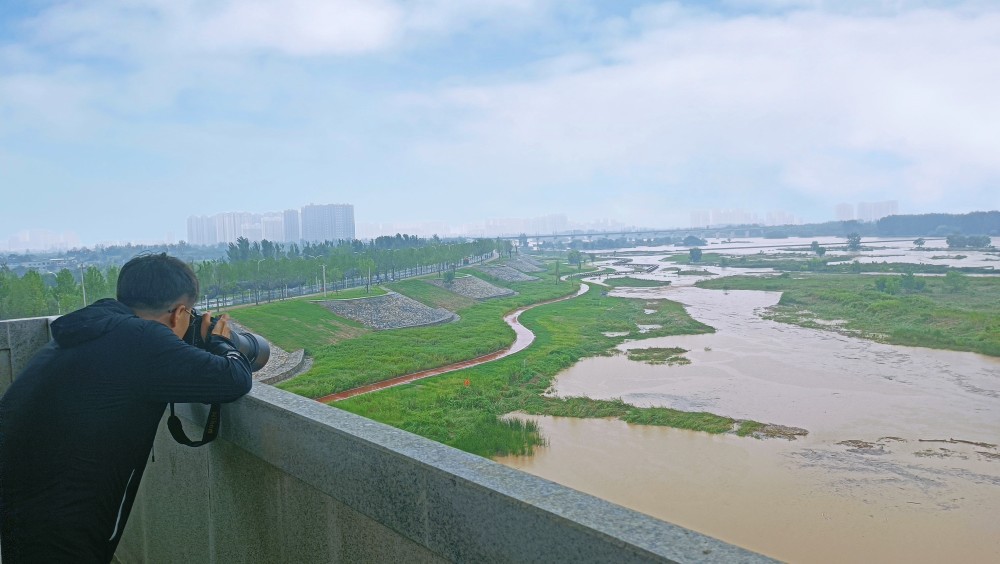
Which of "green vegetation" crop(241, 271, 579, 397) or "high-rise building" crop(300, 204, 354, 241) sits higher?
"high-rise building" crop(300, 204, 354, 241)

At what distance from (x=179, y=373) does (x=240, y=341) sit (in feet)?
1.19

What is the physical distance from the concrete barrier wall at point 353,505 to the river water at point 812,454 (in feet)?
29.5

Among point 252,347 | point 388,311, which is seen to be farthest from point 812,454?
point 388,311

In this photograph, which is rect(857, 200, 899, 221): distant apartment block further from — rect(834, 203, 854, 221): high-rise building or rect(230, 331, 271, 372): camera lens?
rect(230, 331, 271, 372): camera lens

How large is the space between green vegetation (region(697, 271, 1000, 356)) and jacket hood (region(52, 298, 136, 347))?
1123 inches

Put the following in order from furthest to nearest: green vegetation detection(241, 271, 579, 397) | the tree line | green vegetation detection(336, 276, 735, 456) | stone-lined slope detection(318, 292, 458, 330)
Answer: stone-lined slope detection(318, 292, 458, 330), the tree line, green vegetation detection(241, 271, 579, 397), green vegetation detection(336, 276, 735, 456)

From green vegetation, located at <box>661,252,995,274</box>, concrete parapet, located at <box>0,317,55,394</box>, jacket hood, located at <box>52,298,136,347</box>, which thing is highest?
jacket hood, located at <box>52,298,136,347</box>

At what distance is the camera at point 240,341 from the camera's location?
1.81m

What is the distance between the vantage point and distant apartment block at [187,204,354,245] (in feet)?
258

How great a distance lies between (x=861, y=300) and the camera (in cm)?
3481

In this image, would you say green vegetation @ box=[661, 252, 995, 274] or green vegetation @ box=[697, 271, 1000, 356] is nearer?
green vegetation @ box=[697, 271, 1000, 356]

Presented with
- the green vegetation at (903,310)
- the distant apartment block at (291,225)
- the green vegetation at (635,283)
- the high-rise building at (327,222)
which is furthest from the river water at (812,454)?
the high-rise building at (327,222)

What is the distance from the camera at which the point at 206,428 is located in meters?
1.83

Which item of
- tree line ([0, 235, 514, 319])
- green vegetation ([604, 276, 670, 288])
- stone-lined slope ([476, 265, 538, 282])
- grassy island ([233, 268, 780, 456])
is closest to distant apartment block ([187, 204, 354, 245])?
tree line ([0, 235, 514, 319])
